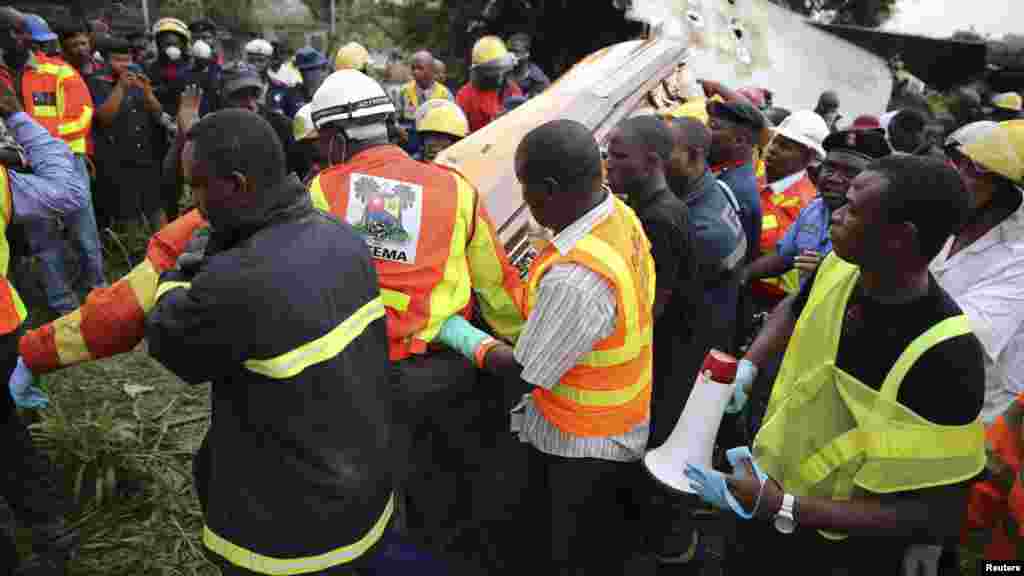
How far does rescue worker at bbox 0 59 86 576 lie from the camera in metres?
2.31

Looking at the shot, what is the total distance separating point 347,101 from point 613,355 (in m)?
1.31

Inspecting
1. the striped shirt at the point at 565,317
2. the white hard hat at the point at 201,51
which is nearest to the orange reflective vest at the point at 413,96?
the white hard hat at the point at 201,51

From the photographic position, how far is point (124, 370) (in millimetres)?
4039

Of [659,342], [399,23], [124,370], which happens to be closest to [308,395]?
[659,342]

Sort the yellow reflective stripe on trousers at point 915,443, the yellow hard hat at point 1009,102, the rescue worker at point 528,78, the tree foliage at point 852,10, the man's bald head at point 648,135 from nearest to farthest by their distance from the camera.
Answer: the yellow reflective stripe on trousers at point 915,443 < the man's bald head at point 648,135 < the yellow hard hat at point 1009,102 < the rescue worker at point 528,78 < the tree foliage at point 852,10

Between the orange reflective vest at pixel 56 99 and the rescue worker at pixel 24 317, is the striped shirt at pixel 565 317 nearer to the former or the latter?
the rescue worker at pixel 24 317

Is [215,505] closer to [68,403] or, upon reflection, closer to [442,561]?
[442,561]

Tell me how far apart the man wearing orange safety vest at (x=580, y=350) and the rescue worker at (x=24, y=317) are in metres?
1.48

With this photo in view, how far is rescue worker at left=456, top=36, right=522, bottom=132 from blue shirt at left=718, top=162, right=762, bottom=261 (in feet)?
11.5

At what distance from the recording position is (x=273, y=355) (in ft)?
5.11

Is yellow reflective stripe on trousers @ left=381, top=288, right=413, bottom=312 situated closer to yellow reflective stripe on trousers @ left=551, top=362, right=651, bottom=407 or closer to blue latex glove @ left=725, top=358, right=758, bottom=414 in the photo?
yellow reflective stripe on trousers @ left=551, top=362, right=651, bottom=407

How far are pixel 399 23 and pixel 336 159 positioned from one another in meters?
16.2

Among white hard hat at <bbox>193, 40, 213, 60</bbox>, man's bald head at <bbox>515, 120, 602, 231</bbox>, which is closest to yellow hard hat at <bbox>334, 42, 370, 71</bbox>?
white hard hat at <bbox>193, 40, 213, 60</bbox>

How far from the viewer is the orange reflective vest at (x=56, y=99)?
4.45 m
